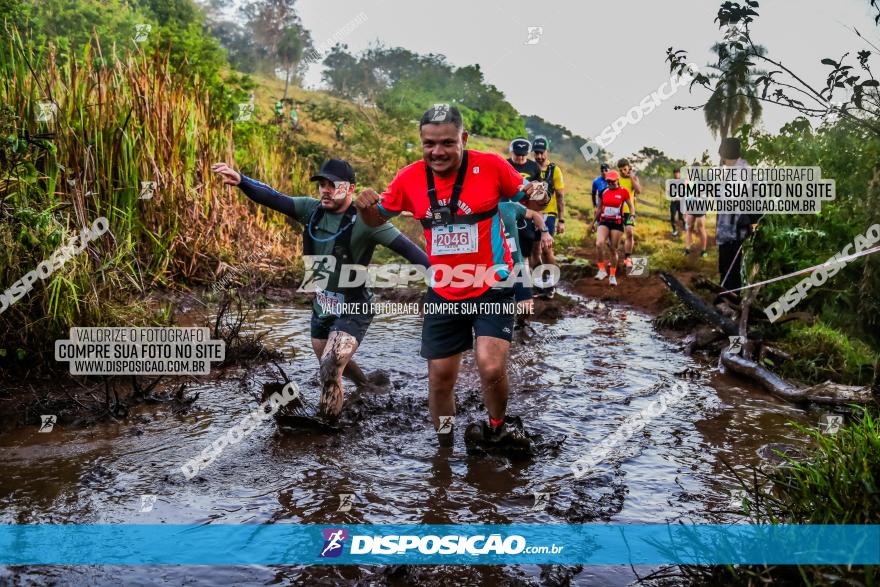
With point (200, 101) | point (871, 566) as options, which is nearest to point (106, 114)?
point (200, 101)

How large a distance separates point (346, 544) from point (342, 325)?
2.16m

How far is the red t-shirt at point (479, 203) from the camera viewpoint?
4531 millimetres

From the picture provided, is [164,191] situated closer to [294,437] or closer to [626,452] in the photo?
[294,437]

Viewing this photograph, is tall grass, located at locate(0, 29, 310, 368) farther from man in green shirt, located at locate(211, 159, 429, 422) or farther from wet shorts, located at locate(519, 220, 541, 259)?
wet shorts, located at locate(519, 220, 541, 259)

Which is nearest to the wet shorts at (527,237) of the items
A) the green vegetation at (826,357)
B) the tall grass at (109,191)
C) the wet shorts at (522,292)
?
the wet shorts at (522,292)

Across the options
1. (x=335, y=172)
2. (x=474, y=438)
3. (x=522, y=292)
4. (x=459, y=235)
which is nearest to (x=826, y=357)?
(x=522, y=292)

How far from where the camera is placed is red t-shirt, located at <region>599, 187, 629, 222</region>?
12.7 m

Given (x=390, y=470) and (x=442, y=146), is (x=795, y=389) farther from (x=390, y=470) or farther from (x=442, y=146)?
(x=442, y=146)

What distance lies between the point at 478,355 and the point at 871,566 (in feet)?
8.48

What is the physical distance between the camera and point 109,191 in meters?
8.32

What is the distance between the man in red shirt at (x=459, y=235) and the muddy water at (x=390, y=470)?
79 cm

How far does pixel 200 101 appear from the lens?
11.1 meters

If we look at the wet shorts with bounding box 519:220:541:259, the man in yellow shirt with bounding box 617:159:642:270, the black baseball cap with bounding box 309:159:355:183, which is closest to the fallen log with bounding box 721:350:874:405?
the wet shorts with bounding box 519:220:541:259

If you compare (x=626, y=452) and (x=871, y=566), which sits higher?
(x=871, y=566)
